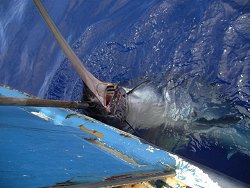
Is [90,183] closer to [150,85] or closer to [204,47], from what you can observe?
[150,85]

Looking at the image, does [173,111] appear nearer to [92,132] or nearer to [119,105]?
[119,105]

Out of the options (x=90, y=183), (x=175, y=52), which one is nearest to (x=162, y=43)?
(x=175, y=52)

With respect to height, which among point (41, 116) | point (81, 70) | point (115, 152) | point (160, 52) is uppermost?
point (160, 52)

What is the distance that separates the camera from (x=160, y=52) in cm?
455

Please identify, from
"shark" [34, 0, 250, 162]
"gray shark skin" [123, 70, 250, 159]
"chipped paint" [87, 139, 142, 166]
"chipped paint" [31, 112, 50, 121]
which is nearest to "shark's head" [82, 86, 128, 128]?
"shark" [34, 0, 250, 162]

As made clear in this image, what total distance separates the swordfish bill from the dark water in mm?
775

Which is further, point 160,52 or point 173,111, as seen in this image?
point 160,52

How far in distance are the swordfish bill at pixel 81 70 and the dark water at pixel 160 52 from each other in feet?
2.54

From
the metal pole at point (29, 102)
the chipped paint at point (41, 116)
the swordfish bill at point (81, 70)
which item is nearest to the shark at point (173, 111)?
the swordfish bill at point (81, 70)

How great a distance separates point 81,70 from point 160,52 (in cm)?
197

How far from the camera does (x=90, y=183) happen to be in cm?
153

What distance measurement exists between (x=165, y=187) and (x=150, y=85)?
2139 mm

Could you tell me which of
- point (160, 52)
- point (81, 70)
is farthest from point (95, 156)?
point (160, 52)

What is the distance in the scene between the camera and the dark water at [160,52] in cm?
331
